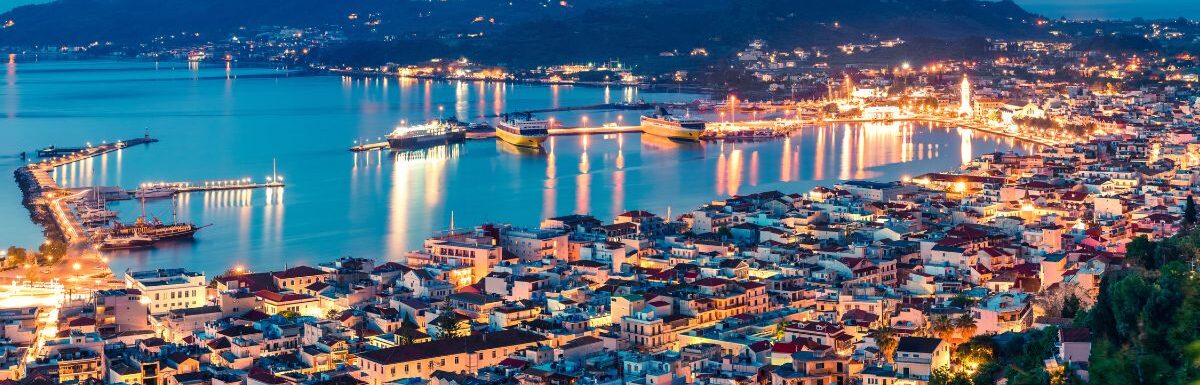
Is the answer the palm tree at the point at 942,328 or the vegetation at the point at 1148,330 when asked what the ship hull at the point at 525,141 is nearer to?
the palm tree at the point at 942,328

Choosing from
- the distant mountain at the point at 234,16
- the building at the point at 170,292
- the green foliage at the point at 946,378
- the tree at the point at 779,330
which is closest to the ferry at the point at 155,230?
the building at the point at 170,292

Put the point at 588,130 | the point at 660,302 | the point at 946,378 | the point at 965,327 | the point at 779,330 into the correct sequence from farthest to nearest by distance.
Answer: the point at 588,130
the point at 660,302
the point at 779,330
the point at 965,327
the point at 946,378

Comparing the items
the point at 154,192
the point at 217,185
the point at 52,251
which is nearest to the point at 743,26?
the point at 217,185

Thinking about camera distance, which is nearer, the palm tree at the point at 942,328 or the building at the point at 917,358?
the building at the point at 917,358

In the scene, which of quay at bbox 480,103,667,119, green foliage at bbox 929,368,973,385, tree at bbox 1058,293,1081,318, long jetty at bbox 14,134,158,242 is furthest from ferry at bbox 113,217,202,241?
quay at bbox 480,103,667,119

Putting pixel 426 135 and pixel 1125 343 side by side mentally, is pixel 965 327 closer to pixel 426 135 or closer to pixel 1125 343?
pixel 1125 343
